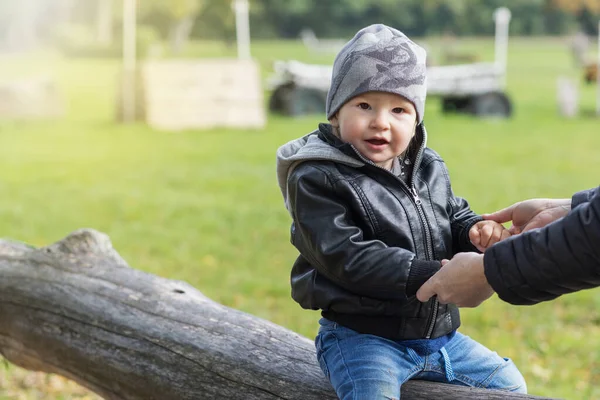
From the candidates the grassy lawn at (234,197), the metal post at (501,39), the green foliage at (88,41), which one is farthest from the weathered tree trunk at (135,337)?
the green foliage at (88,41)

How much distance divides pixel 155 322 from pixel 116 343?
0.59 ft

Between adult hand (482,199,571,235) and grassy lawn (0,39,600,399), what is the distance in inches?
108

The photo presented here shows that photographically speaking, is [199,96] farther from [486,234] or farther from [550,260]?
[550,260]

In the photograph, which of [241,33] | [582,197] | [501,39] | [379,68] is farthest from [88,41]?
[582,197]

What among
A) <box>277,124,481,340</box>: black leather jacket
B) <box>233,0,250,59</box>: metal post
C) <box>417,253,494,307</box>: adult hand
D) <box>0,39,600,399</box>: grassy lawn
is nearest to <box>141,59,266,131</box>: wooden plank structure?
<box>0,39,600,399</box>: grassy lawn

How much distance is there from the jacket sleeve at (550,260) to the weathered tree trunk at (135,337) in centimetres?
54

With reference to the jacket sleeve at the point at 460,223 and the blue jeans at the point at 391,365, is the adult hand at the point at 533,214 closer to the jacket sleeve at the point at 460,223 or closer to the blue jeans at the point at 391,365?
the jacket sleeve at the point at 460,223

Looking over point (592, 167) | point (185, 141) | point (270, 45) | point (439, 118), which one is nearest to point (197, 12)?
point (270, 45)

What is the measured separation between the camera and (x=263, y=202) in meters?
10.3

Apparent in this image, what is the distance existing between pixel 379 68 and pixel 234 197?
8.06 m

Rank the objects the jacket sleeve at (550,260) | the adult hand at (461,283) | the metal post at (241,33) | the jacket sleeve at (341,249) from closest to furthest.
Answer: the jacket sleeve at (550,260)
the adult hand at (461,283)
the jacket sleeve at (341,249)
the metal post at (241,33)

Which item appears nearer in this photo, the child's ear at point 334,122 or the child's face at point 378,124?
the child's face at point 378,124

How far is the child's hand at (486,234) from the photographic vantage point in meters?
2.69

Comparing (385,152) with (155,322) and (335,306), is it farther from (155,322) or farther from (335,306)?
(155,322)
